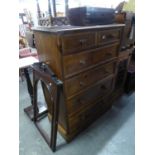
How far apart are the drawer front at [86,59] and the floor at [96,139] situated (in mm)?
829

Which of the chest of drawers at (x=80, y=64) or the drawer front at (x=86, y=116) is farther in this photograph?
the drawer front at (x=86, y=116)

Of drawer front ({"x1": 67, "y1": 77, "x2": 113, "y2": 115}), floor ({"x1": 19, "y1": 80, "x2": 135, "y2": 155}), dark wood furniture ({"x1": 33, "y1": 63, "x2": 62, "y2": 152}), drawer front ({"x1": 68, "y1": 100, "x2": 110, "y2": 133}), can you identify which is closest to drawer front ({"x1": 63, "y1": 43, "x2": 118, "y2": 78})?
dark wood furniture ({"x1": 33, "y1": 63, "x2": 62, "y2": 152})

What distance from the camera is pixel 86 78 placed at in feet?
4.69

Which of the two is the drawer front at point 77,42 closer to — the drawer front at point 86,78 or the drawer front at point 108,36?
the drawer front at point 108,36

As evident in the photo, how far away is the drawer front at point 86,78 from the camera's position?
1.29 meters

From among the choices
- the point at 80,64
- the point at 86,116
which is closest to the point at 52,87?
the point at 80,64

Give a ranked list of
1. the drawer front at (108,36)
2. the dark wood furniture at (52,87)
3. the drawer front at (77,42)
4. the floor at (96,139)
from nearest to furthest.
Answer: the drawer front at (77,42) < the dark wood furniture at (52,87) < the drawer front at (108,36) < the floor at (96,139)

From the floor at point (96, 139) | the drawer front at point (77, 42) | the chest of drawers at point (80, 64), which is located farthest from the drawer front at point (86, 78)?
the floor at point (96, 139)

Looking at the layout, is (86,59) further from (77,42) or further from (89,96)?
(89,96)

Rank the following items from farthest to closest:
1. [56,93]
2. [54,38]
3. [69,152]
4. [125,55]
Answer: [125,55], [69,152], [56,93], [54,38]
